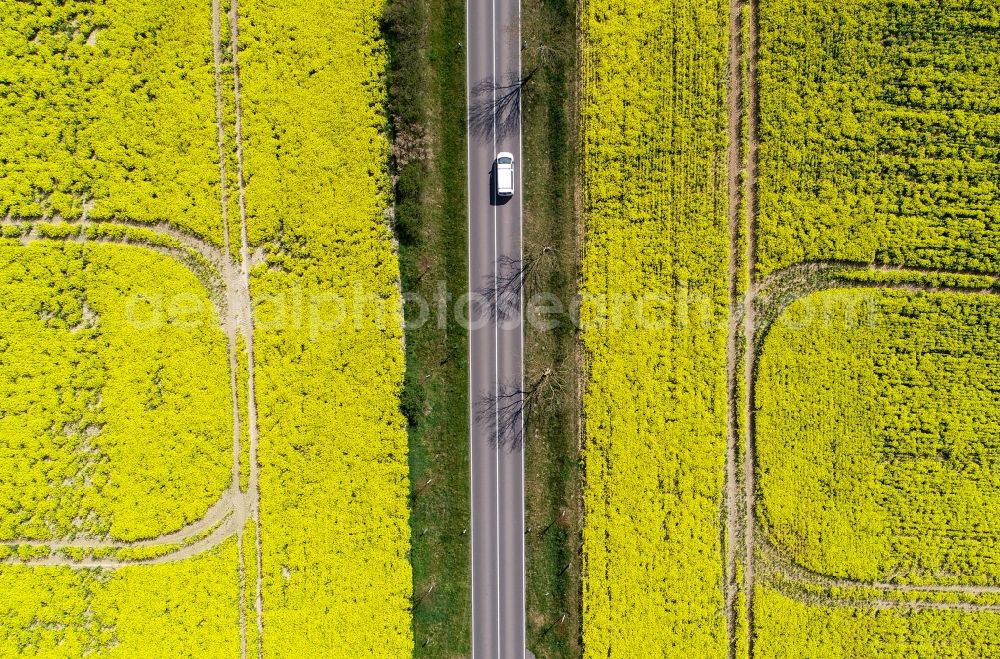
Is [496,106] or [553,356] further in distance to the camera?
[553,356]

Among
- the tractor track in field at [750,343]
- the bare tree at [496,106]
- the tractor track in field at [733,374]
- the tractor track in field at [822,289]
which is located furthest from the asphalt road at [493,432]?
the tractor track in field at [822,289]

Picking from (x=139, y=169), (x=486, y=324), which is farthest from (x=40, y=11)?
(x=486, y=324)

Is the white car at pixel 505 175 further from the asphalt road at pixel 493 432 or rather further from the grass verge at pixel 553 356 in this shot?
the grass verge at pixel 553 356

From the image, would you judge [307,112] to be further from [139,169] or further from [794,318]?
[794,318]

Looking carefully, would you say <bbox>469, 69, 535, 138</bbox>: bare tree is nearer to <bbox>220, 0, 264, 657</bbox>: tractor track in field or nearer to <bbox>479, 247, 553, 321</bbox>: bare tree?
<bbox>479, 247, 553, 321</bbox>: bare tree

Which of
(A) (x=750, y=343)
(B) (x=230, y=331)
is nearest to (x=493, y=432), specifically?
(A) (x=750, y=343)

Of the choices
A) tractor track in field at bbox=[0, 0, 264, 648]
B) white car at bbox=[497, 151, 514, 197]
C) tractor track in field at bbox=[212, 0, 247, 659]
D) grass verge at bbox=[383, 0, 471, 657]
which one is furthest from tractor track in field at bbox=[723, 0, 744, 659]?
tractor track in field at bbox=[212, 0, 247, 659]

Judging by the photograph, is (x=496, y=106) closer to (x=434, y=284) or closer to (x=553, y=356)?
(x=434, y=284)
